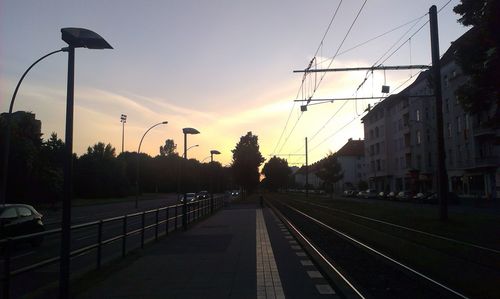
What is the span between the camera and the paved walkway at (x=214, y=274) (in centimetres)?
831

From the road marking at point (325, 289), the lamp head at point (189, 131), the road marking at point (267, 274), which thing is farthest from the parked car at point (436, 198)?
the road marking at point (325, 289)

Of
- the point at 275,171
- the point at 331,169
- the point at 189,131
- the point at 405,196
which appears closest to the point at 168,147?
the point at 275,171

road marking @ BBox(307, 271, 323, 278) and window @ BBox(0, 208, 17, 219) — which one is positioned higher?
window @ BBox(0, 208, 17, 219)

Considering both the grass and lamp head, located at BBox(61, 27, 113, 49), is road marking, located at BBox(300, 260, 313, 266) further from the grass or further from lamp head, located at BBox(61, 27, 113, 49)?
lamp head, located at BBox(61, 27, 113, 49)

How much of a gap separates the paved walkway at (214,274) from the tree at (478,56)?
10.8 metres

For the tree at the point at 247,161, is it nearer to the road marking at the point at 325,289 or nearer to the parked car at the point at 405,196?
the parked car at the point at 405,196

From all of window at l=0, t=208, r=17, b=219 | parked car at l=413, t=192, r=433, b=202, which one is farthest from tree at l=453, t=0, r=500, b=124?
parked car at l=413, t=192, r=433, b=202

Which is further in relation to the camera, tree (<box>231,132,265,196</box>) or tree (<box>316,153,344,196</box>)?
tree (<box>316,153,344,196</box>)

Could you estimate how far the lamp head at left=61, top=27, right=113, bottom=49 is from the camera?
7.57 m

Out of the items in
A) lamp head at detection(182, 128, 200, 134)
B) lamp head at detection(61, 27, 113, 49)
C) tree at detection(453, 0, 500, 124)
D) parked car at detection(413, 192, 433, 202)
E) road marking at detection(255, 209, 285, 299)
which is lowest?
road marking at detection(255, 209, 285, 299)

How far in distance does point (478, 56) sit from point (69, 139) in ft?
60.0

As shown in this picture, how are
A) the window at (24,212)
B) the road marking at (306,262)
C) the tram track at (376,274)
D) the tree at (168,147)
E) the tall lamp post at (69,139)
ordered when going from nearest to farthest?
the tall lamp post at (69,139), the tram track at (376,274), the road marking at (306,262), the window at (24,212), the tree at (168,147)

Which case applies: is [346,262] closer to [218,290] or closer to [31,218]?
[218,290]

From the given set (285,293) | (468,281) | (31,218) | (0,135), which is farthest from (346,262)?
(0,135)
